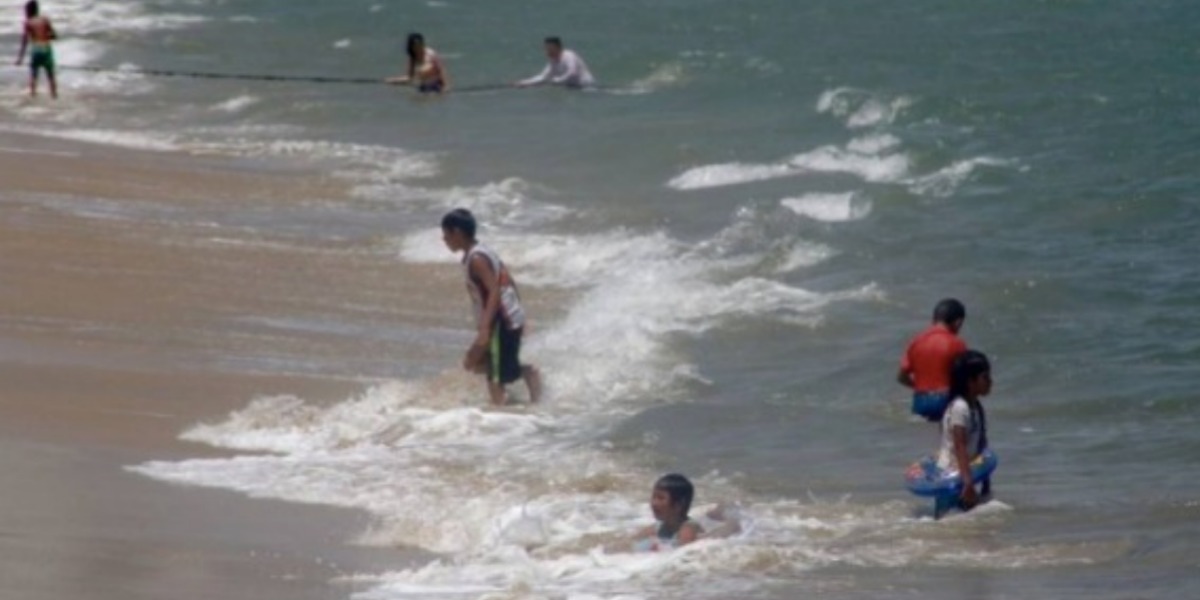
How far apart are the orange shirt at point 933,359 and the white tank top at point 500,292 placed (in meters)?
2.34

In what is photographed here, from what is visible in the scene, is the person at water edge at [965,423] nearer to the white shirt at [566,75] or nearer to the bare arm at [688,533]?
the bare arm at [688,533]

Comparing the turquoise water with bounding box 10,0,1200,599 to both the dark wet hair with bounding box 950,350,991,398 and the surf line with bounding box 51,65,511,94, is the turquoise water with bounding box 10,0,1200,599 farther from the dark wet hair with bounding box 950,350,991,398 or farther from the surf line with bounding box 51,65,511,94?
the dark wet hair with bounding box 950,350,991,398

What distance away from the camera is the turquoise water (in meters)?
10.6

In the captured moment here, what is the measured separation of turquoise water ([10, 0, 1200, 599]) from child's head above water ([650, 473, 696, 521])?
0.21 m

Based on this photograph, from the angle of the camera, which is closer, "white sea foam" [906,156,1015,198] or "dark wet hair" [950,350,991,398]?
"dark wet hair" [950,350,991,398]

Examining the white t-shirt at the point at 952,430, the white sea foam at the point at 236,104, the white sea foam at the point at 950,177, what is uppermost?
the white sea foam at the point at 236,104

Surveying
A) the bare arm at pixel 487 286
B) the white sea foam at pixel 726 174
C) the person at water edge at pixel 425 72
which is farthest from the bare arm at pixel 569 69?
the bare arm at pixel 487 286

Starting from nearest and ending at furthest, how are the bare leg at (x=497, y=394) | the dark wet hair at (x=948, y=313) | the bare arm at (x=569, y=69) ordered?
the dark wet hair at (x=948, y=313) → the bare leg at (x=497, y=394) → the bare arm at (x=569, y=69)

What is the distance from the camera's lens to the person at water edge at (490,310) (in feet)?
41.1

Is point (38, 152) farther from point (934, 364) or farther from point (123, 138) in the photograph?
point (934, 364)

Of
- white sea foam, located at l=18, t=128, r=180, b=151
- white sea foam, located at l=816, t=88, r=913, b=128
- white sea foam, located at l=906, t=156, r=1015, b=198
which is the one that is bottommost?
white sea foam, located at l=906, t=156, r=1015, b=198

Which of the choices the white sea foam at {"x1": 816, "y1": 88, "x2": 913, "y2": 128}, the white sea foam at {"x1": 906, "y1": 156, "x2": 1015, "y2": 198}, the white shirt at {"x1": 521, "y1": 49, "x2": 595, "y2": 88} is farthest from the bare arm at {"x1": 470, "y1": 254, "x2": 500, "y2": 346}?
the white shirt at {"x1": 521, "y1": 49, "x2": 595, "y2": 88}

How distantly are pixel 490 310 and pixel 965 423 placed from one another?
3.09m

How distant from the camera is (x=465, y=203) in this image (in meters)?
22.2
